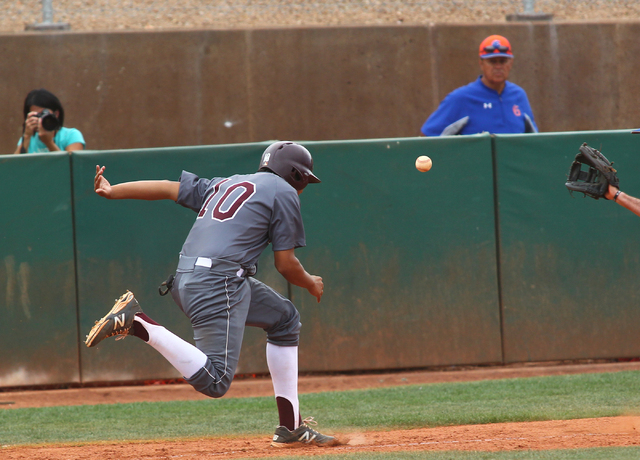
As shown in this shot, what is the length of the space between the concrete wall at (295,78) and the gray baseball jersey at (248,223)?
15.2 feet

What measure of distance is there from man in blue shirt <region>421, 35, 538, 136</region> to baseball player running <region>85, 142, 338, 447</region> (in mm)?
3260

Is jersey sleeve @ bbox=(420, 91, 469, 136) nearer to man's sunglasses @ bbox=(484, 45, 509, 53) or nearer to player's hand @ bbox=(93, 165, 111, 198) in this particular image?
man's sunglasses @ bbox=(484, 45, 509, 53)

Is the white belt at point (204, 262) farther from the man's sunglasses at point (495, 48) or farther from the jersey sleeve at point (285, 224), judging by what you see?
the man's sunglasses at point (495, 48)

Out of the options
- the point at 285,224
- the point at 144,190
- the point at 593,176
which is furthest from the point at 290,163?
the point at 593,176

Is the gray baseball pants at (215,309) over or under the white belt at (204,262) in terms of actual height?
under

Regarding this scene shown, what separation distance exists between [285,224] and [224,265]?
1.28 ft

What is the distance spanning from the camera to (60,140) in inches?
290

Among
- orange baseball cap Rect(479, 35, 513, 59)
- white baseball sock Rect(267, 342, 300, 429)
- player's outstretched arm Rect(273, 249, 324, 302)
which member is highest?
orange baseball cap Rect(479, 35, 513, 59)

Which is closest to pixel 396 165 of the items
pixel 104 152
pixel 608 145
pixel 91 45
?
pixel 608 145

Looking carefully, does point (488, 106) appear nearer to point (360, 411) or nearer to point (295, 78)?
point (295, 78)

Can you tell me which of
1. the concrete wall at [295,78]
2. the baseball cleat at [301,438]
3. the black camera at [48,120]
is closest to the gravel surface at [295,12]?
the concrete wall at [295,78]

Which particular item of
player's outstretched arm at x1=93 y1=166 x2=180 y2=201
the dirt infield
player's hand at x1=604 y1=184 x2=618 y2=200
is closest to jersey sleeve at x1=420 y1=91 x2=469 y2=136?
player's hand at x1=604 y1=184 x2=618 y2=200

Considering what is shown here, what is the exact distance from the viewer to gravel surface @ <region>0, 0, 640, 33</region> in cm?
1019

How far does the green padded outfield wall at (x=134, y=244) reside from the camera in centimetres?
686
